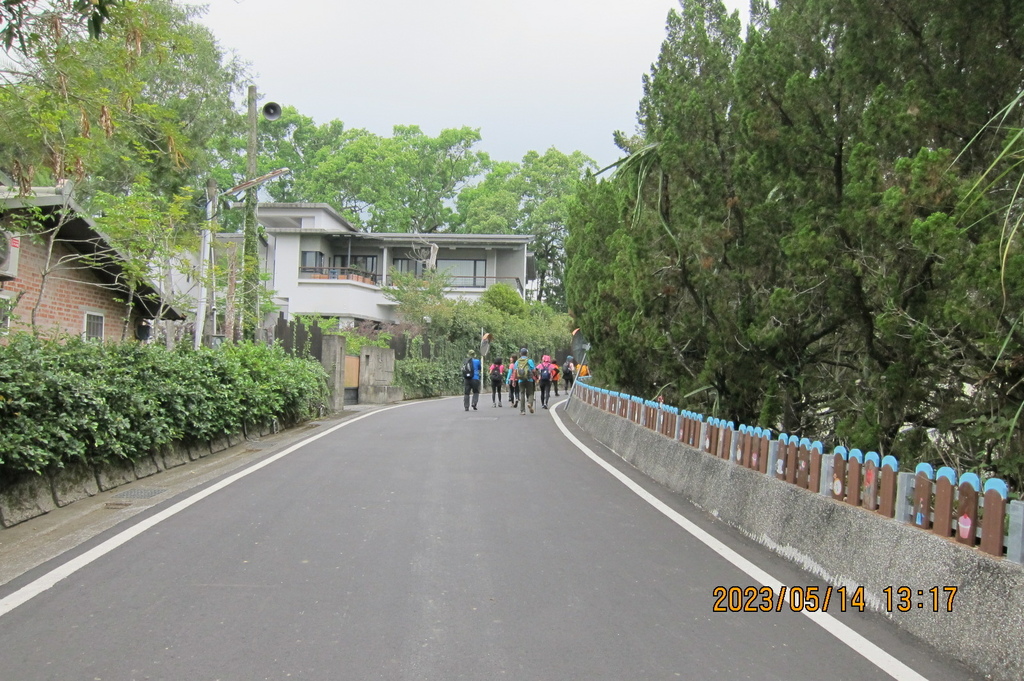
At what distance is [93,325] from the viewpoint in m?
18.7

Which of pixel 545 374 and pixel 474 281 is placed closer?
pixel 545 374

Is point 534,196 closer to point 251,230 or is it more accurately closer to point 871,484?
point 251,230

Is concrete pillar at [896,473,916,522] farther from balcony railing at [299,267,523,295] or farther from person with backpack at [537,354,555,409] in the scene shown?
balcony railing at [299,267,523,295]

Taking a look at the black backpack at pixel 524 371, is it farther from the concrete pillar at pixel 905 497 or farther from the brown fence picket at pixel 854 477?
the concrete pillar at pixel 905 497

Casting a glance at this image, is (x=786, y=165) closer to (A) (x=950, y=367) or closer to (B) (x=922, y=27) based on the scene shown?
(B) (x=922, y=27)

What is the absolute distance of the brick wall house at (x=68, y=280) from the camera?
14.3 metres

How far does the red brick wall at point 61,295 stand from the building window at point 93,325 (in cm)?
9

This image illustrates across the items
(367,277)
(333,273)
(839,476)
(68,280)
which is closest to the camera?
(839,476)

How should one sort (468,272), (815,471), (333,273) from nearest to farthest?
(815,471)
(333,273)
(468,272)

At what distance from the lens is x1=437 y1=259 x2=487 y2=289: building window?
48812 mm

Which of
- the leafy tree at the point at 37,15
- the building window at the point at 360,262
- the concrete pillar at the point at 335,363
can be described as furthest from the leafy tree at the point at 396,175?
the leafy tree at the point at 37,15

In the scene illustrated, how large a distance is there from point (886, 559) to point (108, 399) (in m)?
7.76

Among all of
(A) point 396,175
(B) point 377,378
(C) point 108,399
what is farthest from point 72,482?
(A) point 396,175

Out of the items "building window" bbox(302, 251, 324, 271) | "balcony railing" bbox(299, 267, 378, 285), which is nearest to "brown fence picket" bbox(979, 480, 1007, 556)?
"balcony railing" bbox(299, 267, 378, 285)
